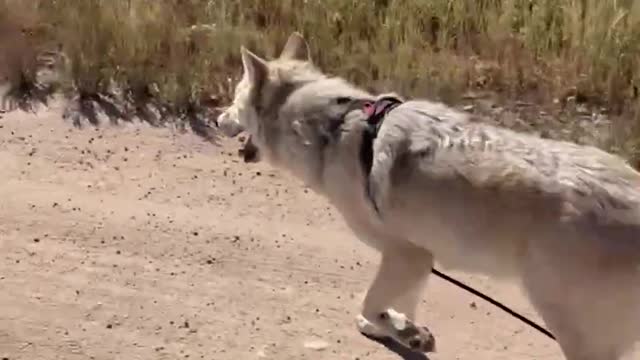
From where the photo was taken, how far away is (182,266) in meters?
6.15

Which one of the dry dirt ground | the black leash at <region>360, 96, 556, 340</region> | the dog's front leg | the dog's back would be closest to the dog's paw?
the dog's front leg

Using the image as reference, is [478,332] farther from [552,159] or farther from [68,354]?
[68,354]

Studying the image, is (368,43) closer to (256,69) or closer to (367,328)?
(256,69)

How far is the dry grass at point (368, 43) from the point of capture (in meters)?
8.02

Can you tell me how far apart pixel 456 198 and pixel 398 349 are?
1211 millimetres

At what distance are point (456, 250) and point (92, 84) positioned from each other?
420 centimetres

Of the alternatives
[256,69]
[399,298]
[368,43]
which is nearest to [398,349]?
[399,298]

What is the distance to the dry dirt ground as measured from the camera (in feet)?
18.1

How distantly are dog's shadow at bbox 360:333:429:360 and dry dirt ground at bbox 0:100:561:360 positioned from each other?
52 millimetres

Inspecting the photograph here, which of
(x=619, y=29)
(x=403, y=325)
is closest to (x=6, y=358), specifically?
(x=403, y=325)

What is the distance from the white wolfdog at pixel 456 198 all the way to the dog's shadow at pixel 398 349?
0.03m

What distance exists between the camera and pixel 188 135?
756 cm

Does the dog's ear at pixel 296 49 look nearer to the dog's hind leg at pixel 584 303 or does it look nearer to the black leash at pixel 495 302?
the black leash at pixel 495 302

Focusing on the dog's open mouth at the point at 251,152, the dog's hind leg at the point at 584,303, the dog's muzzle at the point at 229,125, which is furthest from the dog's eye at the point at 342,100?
the dog's hind leg at the point at 584,303
